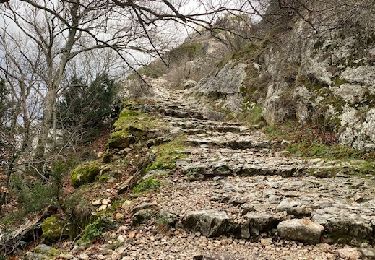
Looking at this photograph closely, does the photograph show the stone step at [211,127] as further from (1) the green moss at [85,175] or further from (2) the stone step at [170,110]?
(1) the green moss at [85,175]

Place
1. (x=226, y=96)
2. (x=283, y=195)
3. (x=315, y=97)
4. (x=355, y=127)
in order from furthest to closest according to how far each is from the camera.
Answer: (x=226, y=96), (x=315, y=97), (x=355, y=127), (x=283, y=195)

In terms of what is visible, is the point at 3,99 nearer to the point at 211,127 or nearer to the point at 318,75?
the point at 211,127

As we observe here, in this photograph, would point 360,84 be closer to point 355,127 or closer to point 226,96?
point 355,127

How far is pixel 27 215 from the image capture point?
681cm

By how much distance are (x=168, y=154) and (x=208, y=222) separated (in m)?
2.86

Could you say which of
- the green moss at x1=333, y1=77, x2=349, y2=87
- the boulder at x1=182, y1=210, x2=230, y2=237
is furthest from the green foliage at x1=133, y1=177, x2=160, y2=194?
the green moss at x1=333, y1=77, x2=349, y2=87

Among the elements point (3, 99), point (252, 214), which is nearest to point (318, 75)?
point (252, 214)

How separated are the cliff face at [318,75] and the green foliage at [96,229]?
2.02 m

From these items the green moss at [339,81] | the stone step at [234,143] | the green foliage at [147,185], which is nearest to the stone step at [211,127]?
the stone step at [234,143]

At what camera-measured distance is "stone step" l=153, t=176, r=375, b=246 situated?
3.41 metres

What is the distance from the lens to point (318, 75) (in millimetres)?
8148

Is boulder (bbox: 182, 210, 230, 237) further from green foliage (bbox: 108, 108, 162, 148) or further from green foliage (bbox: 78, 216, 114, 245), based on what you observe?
green foliage (bbox: 108, 108, 162, 148)

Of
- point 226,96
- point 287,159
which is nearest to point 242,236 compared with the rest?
point 287,159

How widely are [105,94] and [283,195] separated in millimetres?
12537
